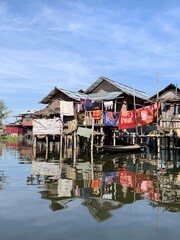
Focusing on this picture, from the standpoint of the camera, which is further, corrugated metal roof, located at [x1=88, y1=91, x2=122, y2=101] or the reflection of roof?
corrugated metal roof, located at [x1=88, y1=91, x2=122, y2=101]

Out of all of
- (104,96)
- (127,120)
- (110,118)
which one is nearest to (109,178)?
(127,120)

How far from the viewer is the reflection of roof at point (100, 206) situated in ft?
19.9

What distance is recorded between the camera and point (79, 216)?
19.8ft

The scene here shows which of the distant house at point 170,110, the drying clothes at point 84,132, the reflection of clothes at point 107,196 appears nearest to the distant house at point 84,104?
the drying clothes at point 84,132

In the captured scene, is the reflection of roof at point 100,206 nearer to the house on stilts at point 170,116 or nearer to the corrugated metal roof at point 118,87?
the house on stilts at point 170,116

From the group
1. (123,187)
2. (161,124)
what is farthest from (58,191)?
(161,124)

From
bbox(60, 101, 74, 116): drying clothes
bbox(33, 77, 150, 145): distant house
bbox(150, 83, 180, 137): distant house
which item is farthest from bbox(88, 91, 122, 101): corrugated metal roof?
bbox(150, 83, 180, 137): distant house

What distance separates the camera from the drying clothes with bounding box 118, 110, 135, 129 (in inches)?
863

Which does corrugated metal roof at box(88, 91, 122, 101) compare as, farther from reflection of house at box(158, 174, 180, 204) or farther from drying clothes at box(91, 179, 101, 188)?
drying clothes at box(91, 179, 101, 188)

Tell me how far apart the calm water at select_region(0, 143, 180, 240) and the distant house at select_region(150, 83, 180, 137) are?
10.9 m

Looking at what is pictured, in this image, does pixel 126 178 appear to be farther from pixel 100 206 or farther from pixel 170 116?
pixel 170 116

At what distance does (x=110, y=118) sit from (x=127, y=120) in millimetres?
1353

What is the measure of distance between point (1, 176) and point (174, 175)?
6826 mm

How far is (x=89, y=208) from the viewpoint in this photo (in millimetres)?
6633
